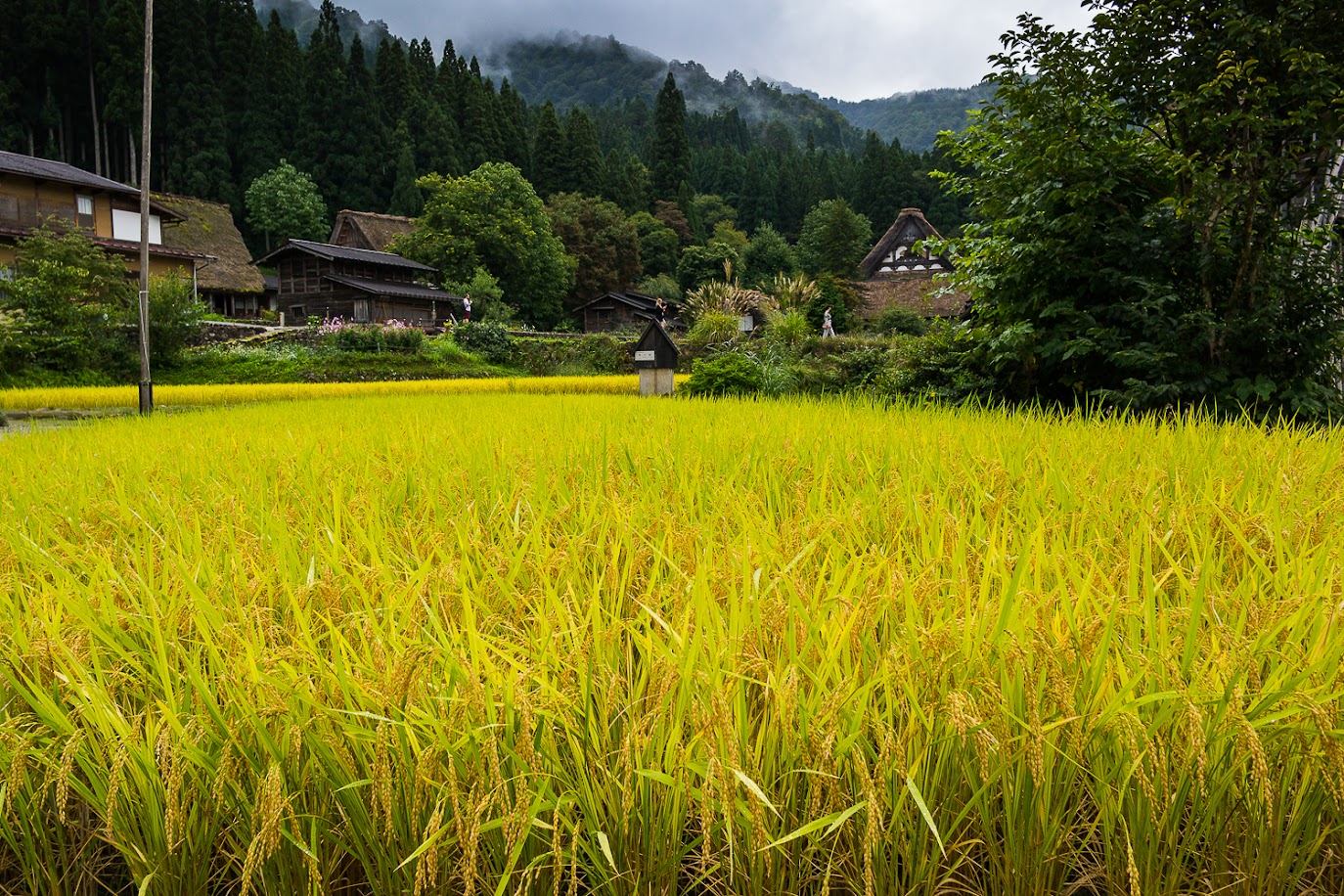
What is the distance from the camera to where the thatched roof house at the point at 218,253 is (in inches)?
1436

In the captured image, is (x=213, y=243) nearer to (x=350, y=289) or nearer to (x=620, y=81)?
(x=350, y=289)

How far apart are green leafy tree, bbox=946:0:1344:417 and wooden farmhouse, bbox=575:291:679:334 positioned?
3534 cm

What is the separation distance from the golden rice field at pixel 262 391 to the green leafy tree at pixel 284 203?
3560 cm

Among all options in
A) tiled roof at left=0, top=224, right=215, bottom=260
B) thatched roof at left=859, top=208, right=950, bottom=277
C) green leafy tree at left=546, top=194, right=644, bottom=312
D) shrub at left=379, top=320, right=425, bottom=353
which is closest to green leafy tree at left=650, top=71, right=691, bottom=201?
green leafy tree at left=546, top=194, right=644, bottom=312

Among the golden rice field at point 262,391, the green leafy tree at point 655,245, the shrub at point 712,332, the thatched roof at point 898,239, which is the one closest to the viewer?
the golden rice field at point 262,391

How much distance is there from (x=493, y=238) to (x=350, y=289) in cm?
751

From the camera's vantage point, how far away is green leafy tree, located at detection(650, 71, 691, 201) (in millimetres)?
59719

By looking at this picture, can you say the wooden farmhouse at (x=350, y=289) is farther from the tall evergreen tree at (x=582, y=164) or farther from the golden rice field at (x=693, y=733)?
the golden rice field at (x=693, y=733)

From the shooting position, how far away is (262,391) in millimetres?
13930

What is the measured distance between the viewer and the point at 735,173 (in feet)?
234

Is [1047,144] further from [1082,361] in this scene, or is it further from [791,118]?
[791,118]

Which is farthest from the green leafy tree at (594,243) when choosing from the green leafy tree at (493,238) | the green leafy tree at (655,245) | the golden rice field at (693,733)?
the golden rice field at (693,733)

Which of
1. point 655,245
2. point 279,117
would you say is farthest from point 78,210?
point 655,245

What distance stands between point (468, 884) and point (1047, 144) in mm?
6509
